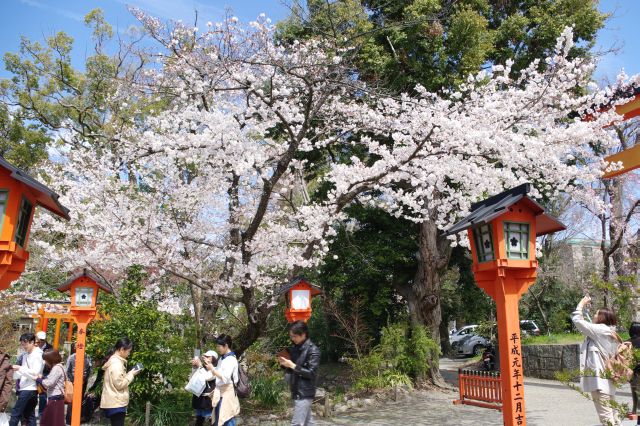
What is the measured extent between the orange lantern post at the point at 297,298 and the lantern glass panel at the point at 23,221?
4.77 m

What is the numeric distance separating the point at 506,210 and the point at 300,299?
195 inches

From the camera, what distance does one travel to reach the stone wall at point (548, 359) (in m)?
14.2

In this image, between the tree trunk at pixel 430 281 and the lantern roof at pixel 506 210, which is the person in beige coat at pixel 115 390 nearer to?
the lantern roof at pixel 506 210

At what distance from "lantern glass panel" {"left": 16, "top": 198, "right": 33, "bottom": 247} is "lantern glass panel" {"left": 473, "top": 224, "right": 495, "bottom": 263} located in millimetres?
4994

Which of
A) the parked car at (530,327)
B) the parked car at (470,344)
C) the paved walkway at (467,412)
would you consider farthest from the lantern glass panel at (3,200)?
the parked car at (530,327)

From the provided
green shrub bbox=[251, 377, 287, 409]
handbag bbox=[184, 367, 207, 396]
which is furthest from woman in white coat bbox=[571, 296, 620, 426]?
green shrub bbox=[251, 377, 287, 409]

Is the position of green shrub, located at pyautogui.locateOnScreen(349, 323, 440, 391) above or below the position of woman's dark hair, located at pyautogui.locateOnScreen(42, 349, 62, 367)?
below

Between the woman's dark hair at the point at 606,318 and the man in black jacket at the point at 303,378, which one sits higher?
the woman's dark hair at the point at 606,318

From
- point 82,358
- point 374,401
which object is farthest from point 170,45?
point 374,401

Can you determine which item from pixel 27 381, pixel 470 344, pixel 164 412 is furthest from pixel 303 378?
pixel 470 344

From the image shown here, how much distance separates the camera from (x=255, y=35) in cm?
861

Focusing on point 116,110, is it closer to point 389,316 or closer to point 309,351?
point 389,316

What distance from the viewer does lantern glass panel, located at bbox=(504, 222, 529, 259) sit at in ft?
17.5

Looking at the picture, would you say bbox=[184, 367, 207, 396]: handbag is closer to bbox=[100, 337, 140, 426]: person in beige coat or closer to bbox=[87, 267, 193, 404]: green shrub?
bbox=[100, 337, 140, 426]: person in beige coat
